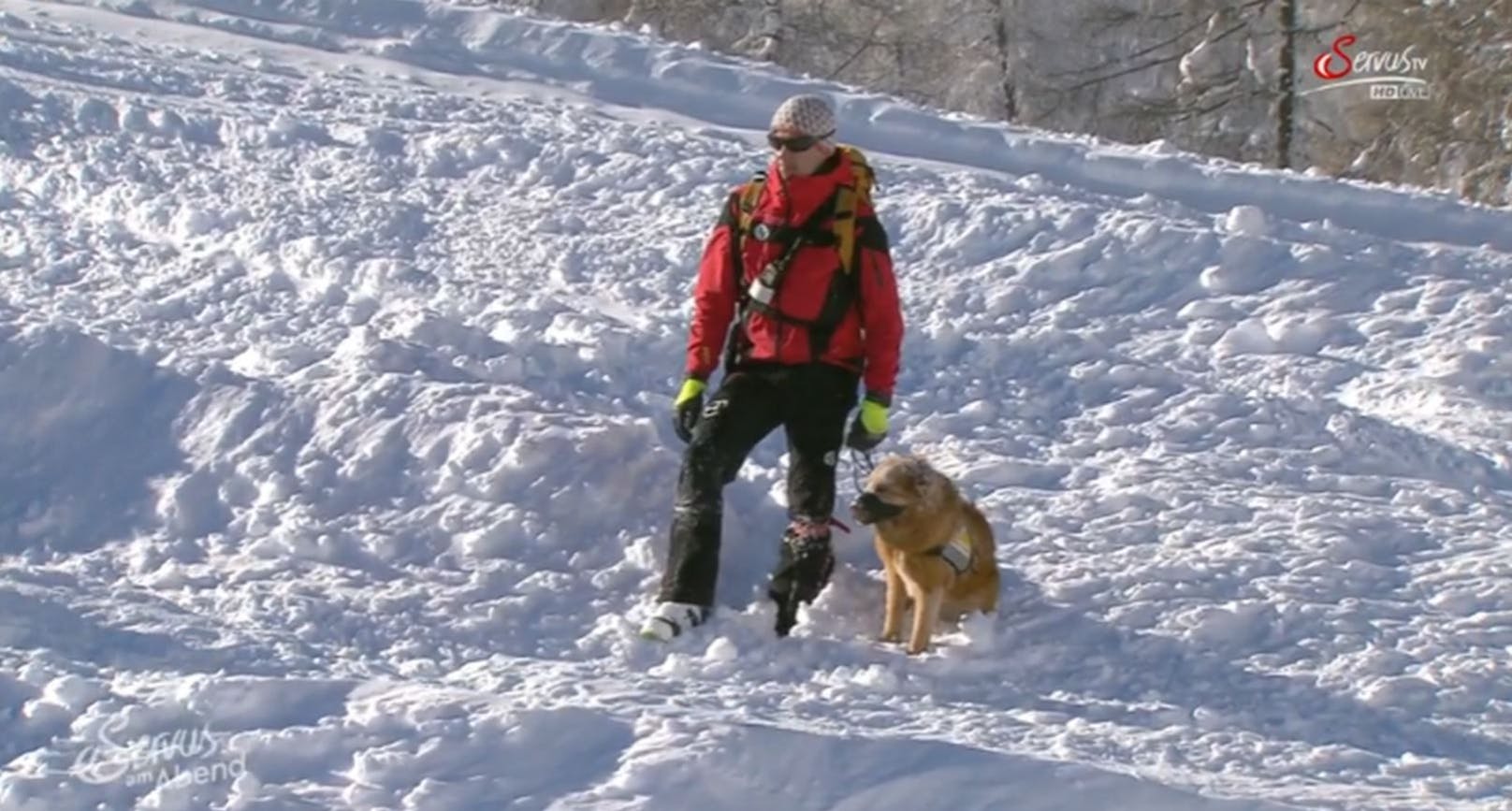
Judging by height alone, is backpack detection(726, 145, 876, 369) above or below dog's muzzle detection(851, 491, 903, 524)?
above

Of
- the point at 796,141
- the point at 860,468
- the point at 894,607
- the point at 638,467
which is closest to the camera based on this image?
the point at 796,141

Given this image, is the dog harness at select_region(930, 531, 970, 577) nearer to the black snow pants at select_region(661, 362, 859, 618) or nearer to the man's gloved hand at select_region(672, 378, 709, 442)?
the black snow pants at select_region(661, 362, 859, 618)

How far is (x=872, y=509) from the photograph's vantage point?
589 centimetres

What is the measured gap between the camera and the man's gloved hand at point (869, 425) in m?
6.28

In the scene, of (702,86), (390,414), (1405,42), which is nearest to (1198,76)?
(1405,42)

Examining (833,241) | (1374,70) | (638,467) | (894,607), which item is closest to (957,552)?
(894,607)

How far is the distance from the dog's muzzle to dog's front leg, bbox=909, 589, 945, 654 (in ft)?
1.04

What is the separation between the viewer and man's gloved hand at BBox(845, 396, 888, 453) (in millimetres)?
6277

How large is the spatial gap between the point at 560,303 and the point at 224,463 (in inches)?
86.2

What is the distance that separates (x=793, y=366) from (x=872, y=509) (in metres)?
0.71

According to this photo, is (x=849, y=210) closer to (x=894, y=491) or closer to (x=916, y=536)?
(x=894, y=491)

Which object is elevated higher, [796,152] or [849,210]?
[796,152]

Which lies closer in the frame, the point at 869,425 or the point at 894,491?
the point at 894,491

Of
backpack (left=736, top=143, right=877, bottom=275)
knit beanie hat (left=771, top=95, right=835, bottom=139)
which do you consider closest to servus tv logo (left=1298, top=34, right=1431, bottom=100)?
backpack (left=736, top=143, right=877, bottom=275)
